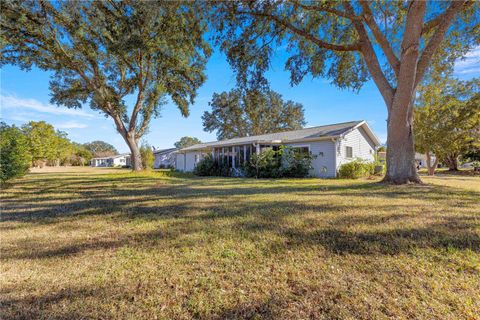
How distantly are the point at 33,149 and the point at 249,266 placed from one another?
1736 inches

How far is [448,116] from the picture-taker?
1903 cm

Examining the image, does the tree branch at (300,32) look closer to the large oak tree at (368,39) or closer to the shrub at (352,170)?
the large oak tree at (368,39)

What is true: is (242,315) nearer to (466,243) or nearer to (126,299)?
(126,299)

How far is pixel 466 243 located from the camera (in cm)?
277

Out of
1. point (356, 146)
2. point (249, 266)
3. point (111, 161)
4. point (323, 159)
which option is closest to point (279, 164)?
point (323, 159)

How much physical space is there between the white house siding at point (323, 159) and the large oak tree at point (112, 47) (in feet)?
29.8

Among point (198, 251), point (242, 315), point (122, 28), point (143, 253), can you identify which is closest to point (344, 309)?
point (242, 315)

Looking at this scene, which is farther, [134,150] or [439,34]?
[134,150]

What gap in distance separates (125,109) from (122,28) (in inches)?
297

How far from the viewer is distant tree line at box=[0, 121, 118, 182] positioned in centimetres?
898

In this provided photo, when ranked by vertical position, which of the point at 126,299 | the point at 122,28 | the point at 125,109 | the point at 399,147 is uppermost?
the point at 122,28

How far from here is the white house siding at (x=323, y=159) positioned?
14.1 meters

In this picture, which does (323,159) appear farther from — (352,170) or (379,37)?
(379,37)

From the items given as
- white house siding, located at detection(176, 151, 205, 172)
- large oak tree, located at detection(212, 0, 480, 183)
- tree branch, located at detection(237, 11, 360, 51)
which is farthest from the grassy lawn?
white house siding, located at detection(176, 151, 205, 172)
